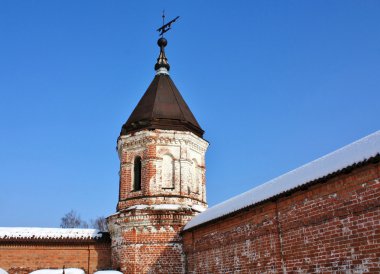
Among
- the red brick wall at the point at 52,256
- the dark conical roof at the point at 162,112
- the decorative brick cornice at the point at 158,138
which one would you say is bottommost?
the red brick wall at the point at 52,256

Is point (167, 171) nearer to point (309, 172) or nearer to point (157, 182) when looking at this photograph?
point (157, 182)

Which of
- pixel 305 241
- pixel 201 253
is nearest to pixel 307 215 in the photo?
pixel 305 241

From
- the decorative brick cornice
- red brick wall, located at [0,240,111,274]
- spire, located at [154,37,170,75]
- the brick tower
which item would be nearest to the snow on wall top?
red brick wall, located at [0,240,111,274]

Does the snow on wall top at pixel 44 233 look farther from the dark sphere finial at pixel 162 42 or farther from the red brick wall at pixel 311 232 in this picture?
the dark sphere finial at pixel 162 42

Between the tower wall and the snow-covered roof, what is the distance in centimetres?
206

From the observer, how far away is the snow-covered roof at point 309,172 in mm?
7125

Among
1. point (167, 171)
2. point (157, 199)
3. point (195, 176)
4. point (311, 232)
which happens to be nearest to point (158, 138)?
point (167, 171)

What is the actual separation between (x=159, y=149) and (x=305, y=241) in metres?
7.69

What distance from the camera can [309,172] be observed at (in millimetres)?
8469

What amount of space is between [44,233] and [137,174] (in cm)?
369

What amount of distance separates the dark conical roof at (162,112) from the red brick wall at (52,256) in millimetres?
4197

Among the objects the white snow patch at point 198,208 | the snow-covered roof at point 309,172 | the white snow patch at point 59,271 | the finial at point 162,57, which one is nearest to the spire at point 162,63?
the finial at point 162,57

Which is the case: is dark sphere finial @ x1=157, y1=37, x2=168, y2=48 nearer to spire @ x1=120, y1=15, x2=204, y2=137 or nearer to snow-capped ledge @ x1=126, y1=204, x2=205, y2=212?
spire @ x1=120, y1=15, x2=204, y2=137

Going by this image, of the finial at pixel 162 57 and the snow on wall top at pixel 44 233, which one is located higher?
the finial at pixel 162 57
